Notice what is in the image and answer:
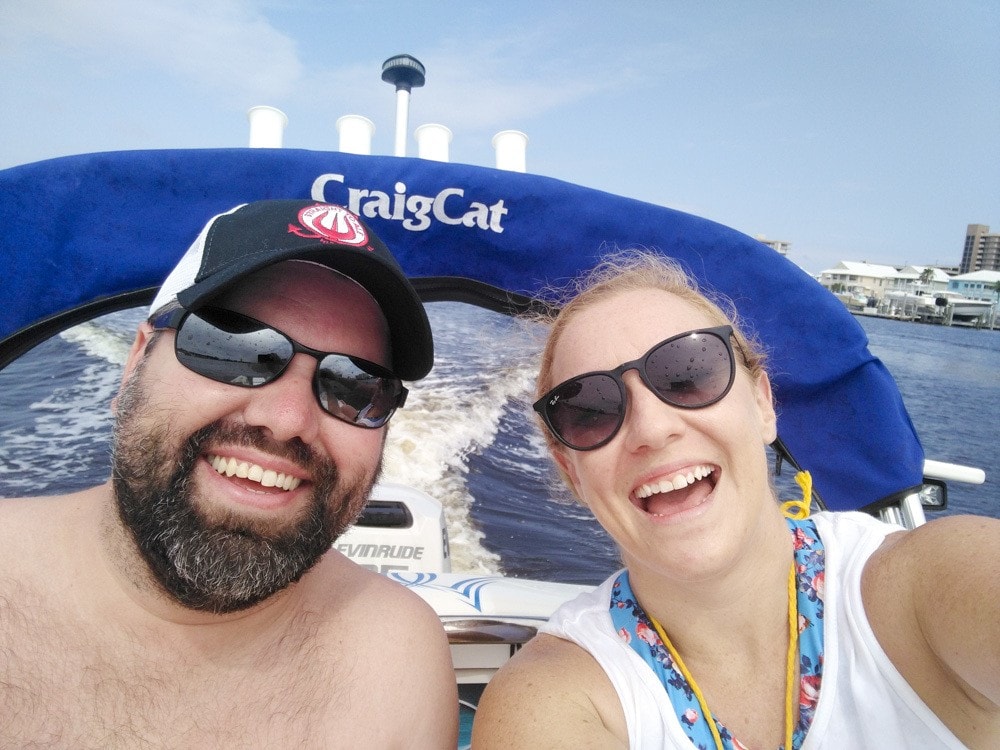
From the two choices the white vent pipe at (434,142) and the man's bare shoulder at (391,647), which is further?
the white vent pipe at (434,142)

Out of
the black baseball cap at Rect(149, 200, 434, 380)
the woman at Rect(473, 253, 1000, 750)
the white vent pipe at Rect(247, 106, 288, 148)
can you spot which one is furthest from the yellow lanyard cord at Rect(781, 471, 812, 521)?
the white vent pipe at Rect(247, 106, 288, 148)

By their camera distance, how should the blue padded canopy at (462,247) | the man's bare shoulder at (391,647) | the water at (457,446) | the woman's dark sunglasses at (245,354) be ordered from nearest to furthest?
the woman's dark sunglasses at (245,354) → the man's bare shoulder at (391,647) → the blue padded canopy at (462,247) → the water at (457,446)

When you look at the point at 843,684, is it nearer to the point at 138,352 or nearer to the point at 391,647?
the point at 391,647

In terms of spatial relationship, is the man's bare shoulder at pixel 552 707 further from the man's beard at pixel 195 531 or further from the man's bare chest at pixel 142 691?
the man's beard at pixel 195 531

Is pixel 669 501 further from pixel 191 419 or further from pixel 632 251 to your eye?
pixel 191 419

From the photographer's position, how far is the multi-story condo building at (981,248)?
94375 millimetres

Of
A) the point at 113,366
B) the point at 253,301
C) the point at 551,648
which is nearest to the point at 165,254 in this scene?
the point at 253,301

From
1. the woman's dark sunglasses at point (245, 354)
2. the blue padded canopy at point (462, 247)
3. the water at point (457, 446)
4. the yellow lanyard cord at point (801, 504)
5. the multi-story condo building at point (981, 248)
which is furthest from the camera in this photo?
the multi-story condo building at point (981, 248)

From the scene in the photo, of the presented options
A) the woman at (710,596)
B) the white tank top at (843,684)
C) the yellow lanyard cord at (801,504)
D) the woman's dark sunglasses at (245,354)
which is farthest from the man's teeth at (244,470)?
the yellow lanyard cord at (801,504)

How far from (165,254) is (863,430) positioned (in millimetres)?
2184

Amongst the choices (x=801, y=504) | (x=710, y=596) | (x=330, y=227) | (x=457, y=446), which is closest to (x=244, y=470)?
(x=330, y=227)

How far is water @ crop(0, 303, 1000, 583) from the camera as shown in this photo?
5105mm

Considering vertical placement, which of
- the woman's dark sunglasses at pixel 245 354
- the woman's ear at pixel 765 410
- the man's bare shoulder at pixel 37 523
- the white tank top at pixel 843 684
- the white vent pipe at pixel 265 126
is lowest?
the white tank top at pixel 843 684

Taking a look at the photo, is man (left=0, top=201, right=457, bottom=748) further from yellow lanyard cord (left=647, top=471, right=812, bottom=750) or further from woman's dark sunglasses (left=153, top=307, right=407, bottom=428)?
yellow lanyard cord (left=647, top=471, right=812, bottom=750)
